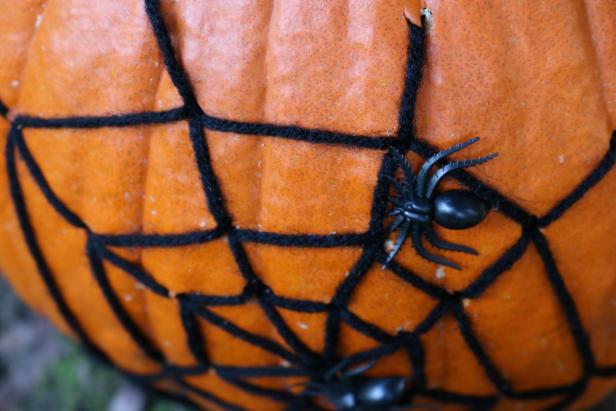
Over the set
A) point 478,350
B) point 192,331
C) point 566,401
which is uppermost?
point 566,401

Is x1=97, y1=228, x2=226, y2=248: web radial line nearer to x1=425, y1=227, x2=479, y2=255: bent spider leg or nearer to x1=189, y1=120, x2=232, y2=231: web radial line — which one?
x1=189, y1=120, x2=232, y2=231: web radial line

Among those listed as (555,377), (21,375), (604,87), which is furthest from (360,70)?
(21,375)

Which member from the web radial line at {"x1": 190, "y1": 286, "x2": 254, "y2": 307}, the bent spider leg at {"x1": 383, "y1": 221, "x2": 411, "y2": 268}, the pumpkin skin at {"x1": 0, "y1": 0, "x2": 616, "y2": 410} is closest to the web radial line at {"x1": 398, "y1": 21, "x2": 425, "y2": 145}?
the pumpkin skin at {"x1": 0, "y1": 0, "x2": 616, "y2": 410}

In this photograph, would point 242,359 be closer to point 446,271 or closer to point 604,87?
point 446,271

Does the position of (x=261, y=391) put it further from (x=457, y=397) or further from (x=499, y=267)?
(x=499, y=267)

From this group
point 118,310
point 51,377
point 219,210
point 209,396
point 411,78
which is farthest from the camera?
point 51,377

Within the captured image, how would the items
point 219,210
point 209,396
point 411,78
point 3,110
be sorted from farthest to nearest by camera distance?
point 209,396 → point 3,110 → point 219,210 → point 411,78

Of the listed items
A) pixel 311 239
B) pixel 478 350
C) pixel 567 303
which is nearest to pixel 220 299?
pixel 311 239
